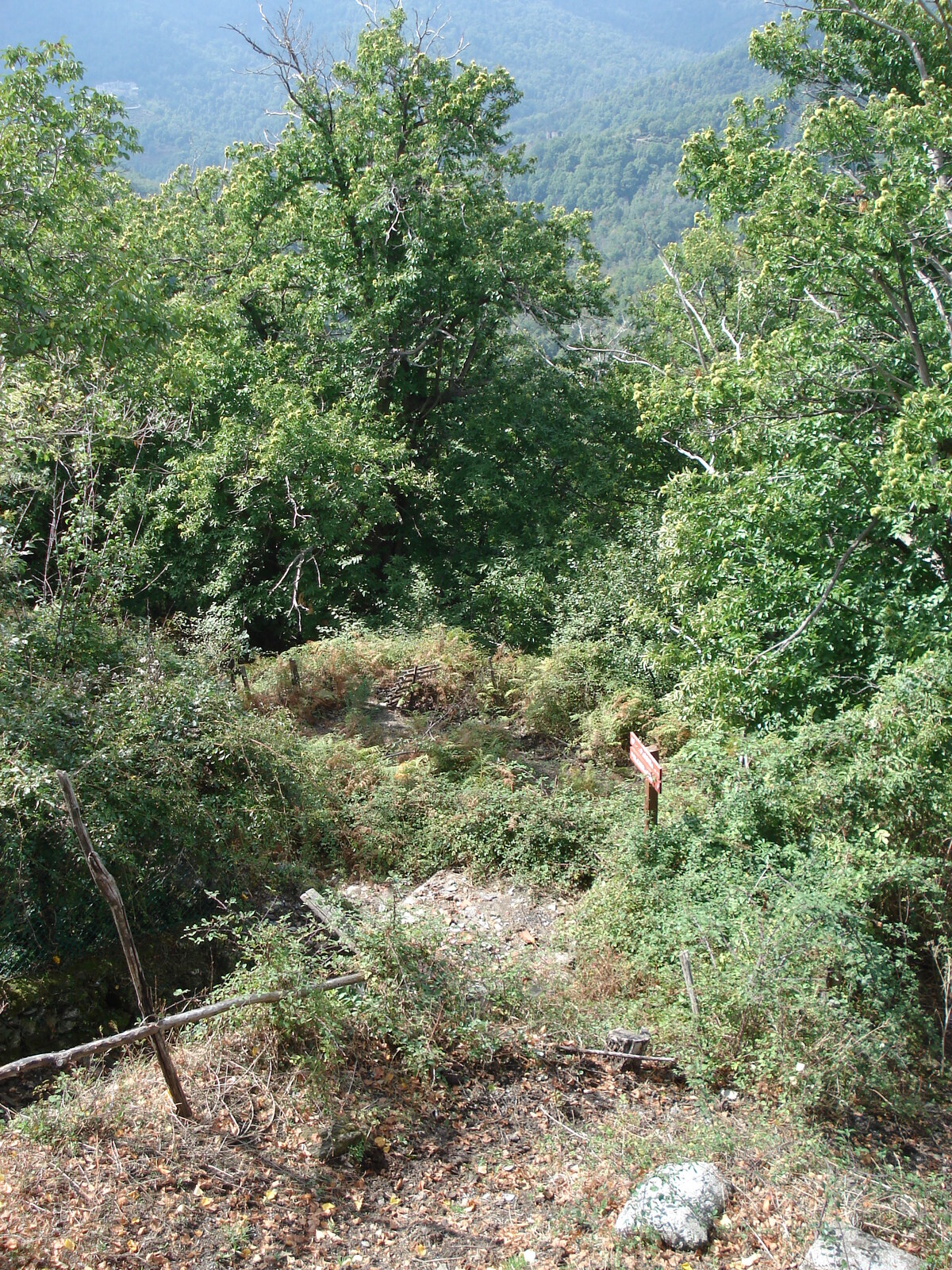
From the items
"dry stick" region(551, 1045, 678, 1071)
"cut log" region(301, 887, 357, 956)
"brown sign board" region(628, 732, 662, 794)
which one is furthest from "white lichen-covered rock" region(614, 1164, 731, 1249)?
"brown sign board" region(628, 732, 662, 794)

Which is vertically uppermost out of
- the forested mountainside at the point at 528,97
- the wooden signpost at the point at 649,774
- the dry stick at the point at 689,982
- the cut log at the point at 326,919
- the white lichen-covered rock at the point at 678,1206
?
the forested mountainside at the point at 528,97

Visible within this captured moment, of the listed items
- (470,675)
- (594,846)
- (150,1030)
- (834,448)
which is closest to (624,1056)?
(594,846)

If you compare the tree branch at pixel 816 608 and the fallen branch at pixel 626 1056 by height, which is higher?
the tree branch at pixel 816 608

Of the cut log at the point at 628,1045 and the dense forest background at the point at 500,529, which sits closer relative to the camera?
the cut log at the point at 628,1045

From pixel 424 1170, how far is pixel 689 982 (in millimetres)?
1841

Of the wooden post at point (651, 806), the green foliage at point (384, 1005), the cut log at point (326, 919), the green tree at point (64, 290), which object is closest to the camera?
the green foliage at point (384, 1005)

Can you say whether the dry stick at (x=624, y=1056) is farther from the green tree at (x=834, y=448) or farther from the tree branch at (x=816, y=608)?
the tree branch at (x=816, y=608)

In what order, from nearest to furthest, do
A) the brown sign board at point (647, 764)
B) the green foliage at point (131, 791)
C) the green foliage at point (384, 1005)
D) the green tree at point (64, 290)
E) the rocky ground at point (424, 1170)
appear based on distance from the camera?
the rocky ground at point (424, 1170), the green foliage at point (384, 1005), the green foliage at point (131, 791), the brown sign board at point (647, 764), the green tree at point (64, 290)

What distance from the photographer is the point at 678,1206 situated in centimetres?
393

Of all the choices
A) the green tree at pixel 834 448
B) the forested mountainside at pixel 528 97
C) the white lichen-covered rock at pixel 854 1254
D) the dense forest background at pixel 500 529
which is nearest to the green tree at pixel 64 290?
the dense forest background at pixel 500 529

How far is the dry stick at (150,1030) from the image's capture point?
4.18m

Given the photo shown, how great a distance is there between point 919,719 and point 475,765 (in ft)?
14.4

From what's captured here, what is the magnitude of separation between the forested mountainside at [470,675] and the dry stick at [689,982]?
36 millimetres

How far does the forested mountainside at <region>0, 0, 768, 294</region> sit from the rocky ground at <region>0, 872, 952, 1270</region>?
48.7 ft
